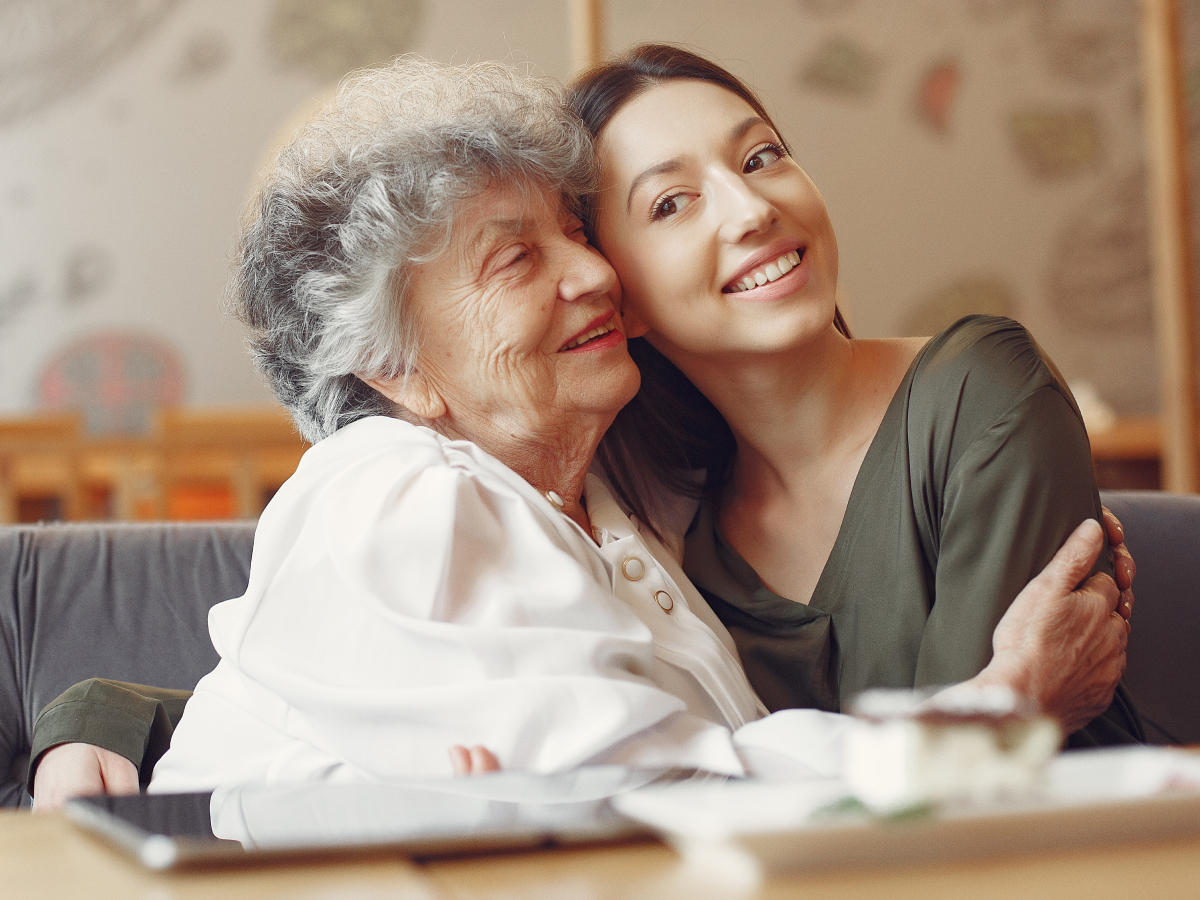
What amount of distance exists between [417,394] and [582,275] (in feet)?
0.80

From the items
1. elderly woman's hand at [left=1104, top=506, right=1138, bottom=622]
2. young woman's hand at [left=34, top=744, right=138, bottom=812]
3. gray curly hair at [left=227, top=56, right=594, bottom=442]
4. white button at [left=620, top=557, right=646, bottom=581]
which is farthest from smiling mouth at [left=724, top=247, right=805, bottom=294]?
young woman's hand at [left=34, top=744, right=138, bottom=812]

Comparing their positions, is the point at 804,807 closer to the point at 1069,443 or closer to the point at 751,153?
the point at 1069,443

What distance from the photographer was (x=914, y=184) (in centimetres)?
561

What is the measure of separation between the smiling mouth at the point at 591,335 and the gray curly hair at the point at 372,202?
0.17m

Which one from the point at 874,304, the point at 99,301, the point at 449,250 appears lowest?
the point at 874,304

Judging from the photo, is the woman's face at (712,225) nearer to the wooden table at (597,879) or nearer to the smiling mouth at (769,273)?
the smiling mouth at (769,273)

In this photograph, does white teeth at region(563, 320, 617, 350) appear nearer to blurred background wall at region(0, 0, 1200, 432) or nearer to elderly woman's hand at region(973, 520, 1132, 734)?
elderly woman's hand at region(973, 520, 1132, 734)

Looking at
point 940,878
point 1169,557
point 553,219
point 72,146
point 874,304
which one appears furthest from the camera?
point 874,304

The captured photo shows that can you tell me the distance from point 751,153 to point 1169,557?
1.00 meters

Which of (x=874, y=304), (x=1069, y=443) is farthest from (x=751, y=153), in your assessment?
(x=874, y=304)

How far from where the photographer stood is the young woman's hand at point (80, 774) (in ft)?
4.65

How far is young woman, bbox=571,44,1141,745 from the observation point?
4.09 feet

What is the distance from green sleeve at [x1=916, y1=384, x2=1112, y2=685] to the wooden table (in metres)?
0.59

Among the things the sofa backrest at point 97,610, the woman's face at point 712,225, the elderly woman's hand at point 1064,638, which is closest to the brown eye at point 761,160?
the woman's face at point 712,225
